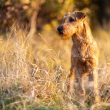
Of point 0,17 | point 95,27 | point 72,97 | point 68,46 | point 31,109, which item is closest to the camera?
point 31,109

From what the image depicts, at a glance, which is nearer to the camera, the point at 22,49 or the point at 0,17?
the point at 22,49

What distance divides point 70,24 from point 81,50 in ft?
1.57

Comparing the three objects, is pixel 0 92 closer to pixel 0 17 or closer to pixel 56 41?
pixel 0 17

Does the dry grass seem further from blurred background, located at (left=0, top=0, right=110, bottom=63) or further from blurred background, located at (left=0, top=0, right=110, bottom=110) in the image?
blurred background, located at (left=0, top=0, right=110, bottom=63)

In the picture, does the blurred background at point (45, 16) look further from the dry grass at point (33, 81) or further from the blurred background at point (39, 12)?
the dry grass at point (33, 81)

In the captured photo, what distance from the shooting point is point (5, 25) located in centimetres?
1127

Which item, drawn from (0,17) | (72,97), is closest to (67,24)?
(72,97)

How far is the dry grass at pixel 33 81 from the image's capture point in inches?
267

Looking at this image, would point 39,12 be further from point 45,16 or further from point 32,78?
point 32,78

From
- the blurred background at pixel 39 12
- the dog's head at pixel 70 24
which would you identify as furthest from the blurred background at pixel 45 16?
the dog's head at pixel 70 24

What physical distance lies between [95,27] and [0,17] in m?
7.65

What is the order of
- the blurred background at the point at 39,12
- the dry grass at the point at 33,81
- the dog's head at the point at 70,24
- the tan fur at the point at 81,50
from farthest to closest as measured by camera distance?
the blurred background at the point at 39,12 → the tan fur at the point at 81,50 → the dog's head at the point at 70,24 → the dry grass at the point at 33,81

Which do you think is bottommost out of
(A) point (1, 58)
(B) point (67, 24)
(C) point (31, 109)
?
(C) point (31, 109)

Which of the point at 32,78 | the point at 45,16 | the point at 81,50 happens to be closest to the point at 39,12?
the point at 45,16
